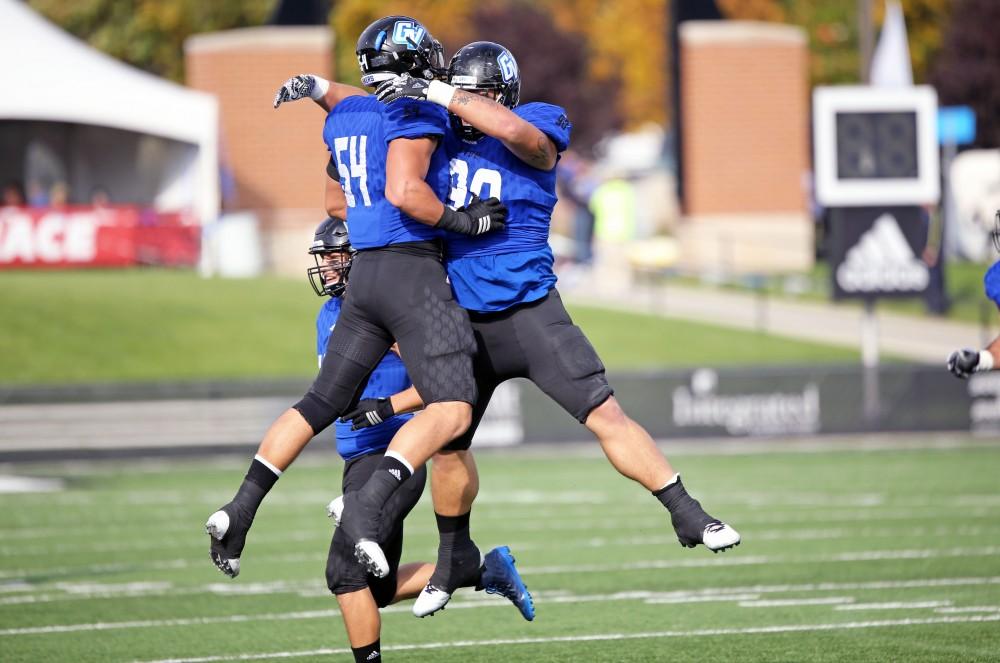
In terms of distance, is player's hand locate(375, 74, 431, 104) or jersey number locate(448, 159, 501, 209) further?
jersey number locate(448, 159, 501, 209)

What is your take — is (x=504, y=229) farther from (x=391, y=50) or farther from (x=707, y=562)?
(x=707, y=562)

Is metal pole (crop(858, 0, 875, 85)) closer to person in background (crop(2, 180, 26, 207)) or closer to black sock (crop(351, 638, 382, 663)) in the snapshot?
person in background (crop(2, 180, 26, 207))

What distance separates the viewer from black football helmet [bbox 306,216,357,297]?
639cm

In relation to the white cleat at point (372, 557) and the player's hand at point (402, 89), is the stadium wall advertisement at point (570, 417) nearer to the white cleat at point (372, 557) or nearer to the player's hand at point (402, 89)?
the player's hand at point (402, 89)

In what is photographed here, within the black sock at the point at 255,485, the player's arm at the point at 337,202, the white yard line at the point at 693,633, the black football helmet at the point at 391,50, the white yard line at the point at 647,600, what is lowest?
the white yard line at the point at 647,600

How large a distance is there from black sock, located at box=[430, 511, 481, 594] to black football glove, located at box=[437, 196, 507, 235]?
116 cm

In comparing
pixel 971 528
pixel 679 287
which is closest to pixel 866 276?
pixel 971 528

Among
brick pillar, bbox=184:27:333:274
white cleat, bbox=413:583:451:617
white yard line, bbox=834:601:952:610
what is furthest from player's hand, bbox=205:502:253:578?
brick pillar, bbox=184:27:333:274

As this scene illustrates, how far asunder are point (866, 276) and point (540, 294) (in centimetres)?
1168

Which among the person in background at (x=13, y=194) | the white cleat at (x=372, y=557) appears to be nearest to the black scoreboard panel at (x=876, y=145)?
the white cleat at (x=372, y=557)

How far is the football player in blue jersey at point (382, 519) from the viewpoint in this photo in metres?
5.87

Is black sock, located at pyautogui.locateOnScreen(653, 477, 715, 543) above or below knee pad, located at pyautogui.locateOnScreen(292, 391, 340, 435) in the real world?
below

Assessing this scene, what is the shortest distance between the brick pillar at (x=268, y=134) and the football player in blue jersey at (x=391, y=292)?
69.5 feet

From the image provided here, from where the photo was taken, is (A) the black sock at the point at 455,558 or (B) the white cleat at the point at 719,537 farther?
(A) the black sock at the point at 455,558
